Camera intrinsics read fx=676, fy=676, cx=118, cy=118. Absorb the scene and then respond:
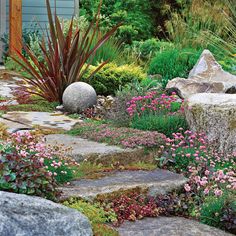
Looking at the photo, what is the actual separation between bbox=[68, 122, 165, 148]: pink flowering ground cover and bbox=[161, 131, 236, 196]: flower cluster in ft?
0.53

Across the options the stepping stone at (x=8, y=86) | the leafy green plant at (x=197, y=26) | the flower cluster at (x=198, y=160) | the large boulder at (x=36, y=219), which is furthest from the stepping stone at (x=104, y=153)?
the leafy green plant at (x=197, y=26)

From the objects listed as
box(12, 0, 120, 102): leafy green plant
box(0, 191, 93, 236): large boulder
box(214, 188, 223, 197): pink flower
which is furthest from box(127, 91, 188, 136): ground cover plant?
box(0, 191, 93, 236): large boulder

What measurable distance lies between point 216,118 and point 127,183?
1700 mm

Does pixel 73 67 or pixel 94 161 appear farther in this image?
pixel 73 67

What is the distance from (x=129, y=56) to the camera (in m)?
13.4

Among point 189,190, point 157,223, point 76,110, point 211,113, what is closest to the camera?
point 157,223

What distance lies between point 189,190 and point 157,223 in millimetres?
618

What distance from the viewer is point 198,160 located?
6.43 m

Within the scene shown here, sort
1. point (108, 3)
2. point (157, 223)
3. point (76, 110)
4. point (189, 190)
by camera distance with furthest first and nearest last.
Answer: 1. point (108, 3)
2. point (76, 110)
3. point (189, 190)
4. point (157, 223)

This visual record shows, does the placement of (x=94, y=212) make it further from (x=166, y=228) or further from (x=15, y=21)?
(x=15, y=21)

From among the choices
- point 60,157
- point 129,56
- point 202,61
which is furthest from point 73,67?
point 60,157

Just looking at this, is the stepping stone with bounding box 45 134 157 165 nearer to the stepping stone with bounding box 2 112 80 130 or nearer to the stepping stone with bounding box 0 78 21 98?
the stepping stone with bounding box 2 112 80 130

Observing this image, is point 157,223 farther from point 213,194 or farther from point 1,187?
point 1,187

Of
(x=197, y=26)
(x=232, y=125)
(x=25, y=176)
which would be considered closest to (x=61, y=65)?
(x=232, y=125)
